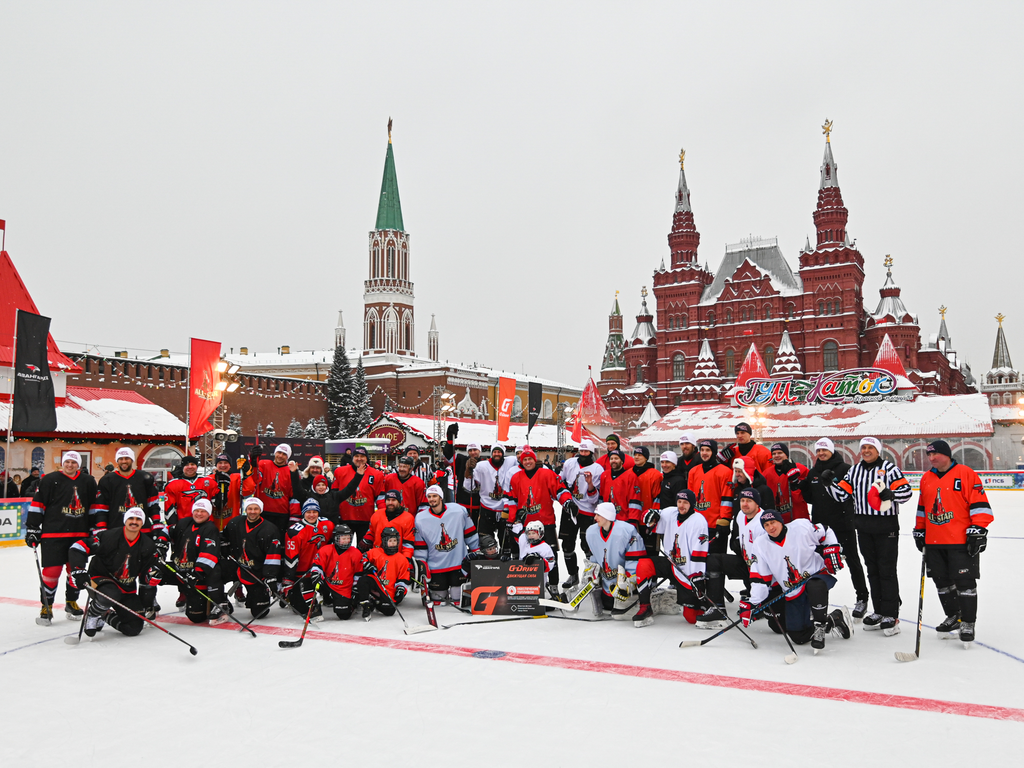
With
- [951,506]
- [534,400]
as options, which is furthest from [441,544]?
[534,400]

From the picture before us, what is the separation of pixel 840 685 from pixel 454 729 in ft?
9.85

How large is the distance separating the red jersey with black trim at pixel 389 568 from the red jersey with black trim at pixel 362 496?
1.25 metres

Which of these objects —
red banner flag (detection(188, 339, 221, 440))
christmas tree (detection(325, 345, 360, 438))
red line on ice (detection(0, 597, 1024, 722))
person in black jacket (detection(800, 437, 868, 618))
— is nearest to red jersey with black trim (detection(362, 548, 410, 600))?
red line on ice (detection(0, 597, 1024, 722))

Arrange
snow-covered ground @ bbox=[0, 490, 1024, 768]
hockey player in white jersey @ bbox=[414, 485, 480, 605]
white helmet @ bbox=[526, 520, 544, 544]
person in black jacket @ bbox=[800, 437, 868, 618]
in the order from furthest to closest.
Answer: hockey player in white jersey @ bbox=[414, 485, 480, 605]
white helmet @ bbox=[526, 520, 544, 544]
person in black jacket @ bbox=[800, 437, 868, 618]
snow-covered ground @ bbox=[0, 490, 1024, 768]

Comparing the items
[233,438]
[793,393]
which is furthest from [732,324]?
[233,438]

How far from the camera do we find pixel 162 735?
15.1ft

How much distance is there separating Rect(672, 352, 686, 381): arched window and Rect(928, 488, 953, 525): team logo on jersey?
57526 millimetres

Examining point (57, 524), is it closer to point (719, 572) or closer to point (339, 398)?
point (719, 572)

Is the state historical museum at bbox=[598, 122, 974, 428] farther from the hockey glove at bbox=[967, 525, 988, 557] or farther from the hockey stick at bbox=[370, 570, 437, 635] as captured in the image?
the hockey stick at bbox=[370, 570, 437, 635]

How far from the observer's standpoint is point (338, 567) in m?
7.94

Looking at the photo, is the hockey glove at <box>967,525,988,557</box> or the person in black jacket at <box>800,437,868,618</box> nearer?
the hockey glove at <box>967,525,988,557</box>

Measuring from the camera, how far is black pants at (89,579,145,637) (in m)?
7.09

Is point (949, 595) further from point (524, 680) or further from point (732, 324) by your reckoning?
point (732, 324)

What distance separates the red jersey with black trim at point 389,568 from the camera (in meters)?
7.96
